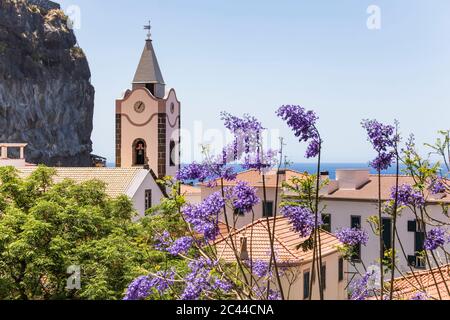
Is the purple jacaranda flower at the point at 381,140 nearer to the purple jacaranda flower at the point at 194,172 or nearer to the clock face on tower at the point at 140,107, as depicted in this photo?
the purple jacaranda flower at the point at 194,172

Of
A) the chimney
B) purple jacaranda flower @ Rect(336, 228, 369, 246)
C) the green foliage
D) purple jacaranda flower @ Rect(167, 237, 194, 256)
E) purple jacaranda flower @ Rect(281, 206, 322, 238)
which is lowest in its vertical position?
the green foliage

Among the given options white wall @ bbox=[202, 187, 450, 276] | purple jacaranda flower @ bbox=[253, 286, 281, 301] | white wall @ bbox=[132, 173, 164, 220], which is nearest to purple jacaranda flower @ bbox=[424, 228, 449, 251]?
purple jacaranda flower @ bbox=[253, 286, 281, 301]

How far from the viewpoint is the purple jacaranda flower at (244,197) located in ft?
15.7

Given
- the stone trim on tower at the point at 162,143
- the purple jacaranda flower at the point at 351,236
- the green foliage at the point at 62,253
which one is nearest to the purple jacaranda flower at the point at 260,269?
the purple jacaranda flower at the point at 351,236

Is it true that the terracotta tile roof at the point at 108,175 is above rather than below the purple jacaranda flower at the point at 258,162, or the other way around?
below

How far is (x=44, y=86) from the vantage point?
90.8m

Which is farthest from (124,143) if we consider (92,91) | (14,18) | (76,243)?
(92,91)

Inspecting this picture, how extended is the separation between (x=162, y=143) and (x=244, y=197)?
28369 millimetres

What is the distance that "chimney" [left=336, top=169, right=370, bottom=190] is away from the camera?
3406 centimetres

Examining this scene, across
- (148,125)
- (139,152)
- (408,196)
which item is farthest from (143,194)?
(408,196)

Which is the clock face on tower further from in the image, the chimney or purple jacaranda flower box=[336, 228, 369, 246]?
purple jacaranda flower box=[336, 228, 369, 246]

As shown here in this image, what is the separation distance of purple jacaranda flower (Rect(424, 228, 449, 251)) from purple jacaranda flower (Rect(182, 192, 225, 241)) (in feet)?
5.53

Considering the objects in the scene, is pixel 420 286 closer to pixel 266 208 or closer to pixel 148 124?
pixel 266 208
